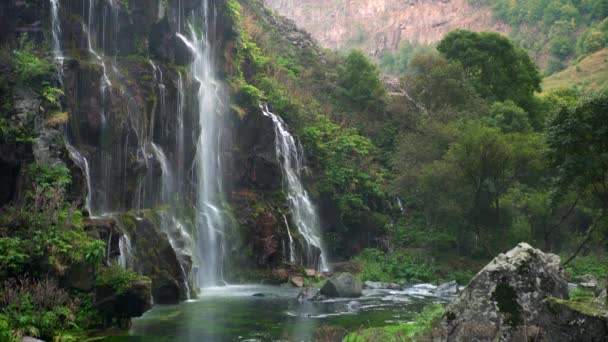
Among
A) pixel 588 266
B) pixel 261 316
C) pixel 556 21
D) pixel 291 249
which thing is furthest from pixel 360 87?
pixel 556 21

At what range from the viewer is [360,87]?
5484 centimetres

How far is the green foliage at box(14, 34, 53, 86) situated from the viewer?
2091 cm

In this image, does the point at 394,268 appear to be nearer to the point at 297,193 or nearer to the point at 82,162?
the point at 297,193

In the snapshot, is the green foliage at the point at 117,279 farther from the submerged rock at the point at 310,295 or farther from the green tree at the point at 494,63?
the green tree at the point at 494,63

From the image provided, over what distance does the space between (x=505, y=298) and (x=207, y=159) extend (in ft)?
80.9

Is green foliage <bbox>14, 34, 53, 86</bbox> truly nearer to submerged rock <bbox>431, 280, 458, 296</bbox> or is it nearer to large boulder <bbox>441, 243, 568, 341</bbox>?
large boulder <bbox>441, 243, 568, 341</bbox>

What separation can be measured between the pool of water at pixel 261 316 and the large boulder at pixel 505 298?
4593 millimetres

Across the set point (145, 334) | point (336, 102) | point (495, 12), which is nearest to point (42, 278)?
point (145, 334)

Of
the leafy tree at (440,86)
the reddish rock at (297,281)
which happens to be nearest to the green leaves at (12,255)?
the reddish rock at (297,281)

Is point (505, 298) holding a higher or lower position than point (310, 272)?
lower

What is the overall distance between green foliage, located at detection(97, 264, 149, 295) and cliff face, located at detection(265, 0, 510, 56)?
5681 inches

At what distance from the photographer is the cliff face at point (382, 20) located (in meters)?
159

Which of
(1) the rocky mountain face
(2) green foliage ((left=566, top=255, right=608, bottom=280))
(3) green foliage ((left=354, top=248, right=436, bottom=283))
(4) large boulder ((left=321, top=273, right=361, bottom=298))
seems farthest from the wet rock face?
(2) green foliage ((left=566, top=255, right=608, bottom=280))

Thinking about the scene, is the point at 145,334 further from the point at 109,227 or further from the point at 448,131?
the point at 448,131
